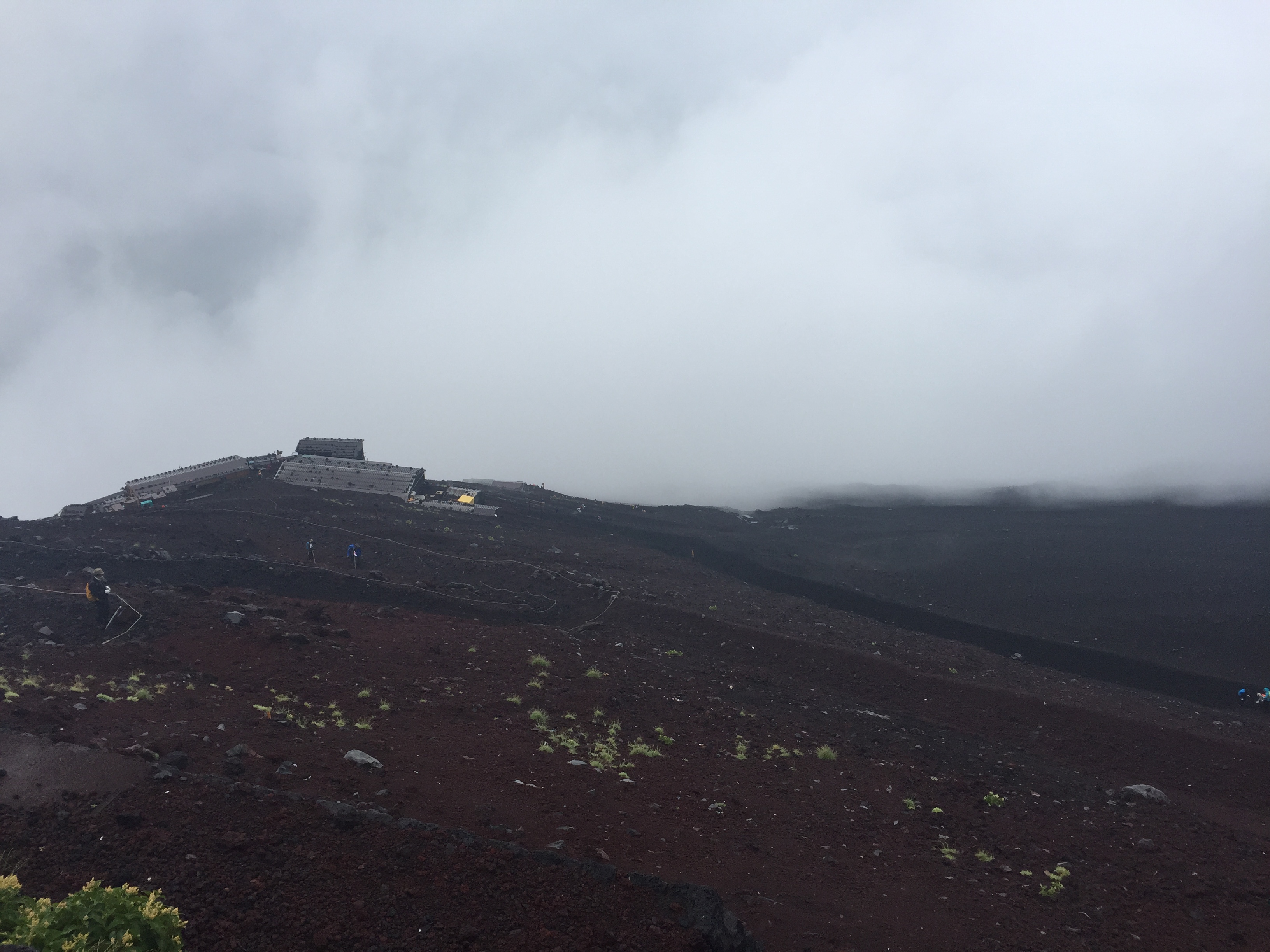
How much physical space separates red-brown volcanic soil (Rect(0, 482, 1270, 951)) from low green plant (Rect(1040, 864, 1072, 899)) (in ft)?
0.45

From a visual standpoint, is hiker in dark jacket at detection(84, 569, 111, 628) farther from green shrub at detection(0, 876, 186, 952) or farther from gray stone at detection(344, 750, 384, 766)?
green shrub at detection(0, 876, 186, 952)

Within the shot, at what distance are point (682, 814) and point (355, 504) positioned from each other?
31244 mm

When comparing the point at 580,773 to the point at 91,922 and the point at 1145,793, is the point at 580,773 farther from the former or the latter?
the point at 1145,793

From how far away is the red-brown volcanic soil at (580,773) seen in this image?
9219 mm

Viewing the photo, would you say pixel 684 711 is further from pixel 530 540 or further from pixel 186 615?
pixel 530 540

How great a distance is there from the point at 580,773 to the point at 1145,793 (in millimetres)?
13061

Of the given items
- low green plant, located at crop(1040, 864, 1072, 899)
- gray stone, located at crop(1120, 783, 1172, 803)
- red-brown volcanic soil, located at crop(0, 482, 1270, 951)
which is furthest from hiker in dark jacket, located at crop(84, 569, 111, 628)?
gray stone, located at crop(1120, 783, 1172, 803)

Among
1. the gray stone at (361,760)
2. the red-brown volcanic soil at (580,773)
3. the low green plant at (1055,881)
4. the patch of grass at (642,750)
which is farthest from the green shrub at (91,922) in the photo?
the low green plant at (1055,881)

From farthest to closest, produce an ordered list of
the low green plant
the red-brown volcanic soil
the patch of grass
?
1. the patch of grass
2. the low green plant
3. the red-brown volcanic soil

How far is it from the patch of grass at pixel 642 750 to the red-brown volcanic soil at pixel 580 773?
98 mm

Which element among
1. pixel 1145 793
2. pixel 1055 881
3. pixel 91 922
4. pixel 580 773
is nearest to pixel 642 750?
pixel 580 773

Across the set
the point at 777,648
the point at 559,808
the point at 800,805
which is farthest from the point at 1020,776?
the point at 559,808

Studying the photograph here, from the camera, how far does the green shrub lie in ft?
20.3

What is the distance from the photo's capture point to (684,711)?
19.3 metres
